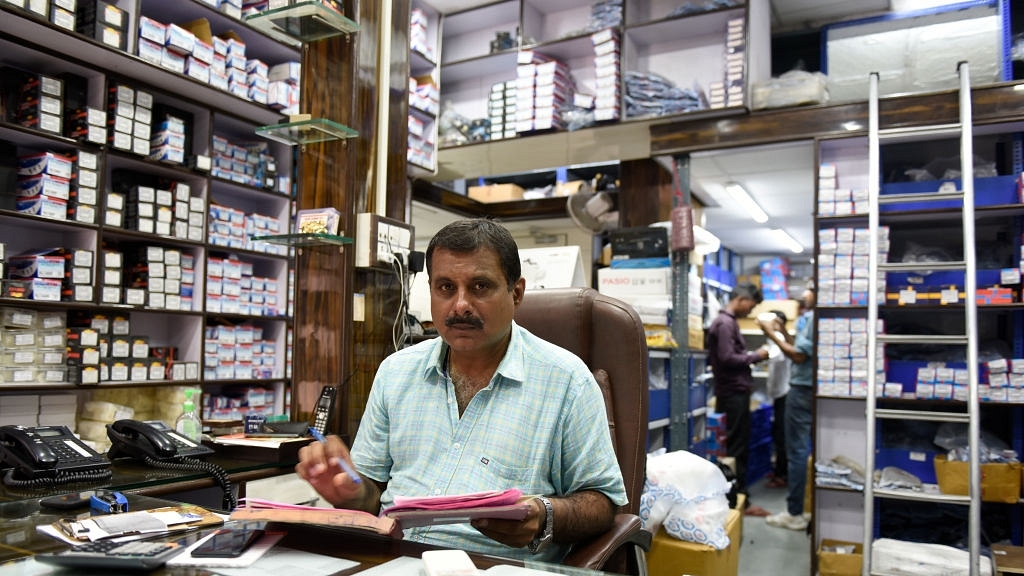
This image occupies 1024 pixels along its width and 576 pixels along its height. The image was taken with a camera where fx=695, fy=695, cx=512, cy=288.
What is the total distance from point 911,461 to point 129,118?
4.74m

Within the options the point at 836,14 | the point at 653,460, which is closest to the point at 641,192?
the point at 836,14

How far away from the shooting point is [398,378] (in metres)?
1.66

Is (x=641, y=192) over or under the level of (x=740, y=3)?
→ under

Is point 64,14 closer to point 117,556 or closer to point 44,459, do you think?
point 44,459

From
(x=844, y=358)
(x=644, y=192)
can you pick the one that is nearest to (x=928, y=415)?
(x=844, y=358)

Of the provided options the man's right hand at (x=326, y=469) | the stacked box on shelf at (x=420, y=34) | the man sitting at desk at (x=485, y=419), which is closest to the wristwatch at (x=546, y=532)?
the man sitting at desk at (x=485, y=419)

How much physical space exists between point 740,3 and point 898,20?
133cm

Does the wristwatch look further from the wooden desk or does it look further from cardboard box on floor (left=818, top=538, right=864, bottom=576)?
cardboard box on floor (left=818, top=538, right=864, bottom=576)

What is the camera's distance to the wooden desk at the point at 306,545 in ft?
3.43

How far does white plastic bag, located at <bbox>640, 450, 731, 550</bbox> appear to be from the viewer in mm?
2887

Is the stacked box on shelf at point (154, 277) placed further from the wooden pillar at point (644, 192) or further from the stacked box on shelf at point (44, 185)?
the wooden pillar at point (644, 192)

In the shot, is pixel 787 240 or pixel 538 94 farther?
pixel 787 240

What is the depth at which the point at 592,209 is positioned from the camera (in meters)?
5.91

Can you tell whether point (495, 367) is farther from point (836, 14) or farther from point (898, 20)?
point (836, 14)
